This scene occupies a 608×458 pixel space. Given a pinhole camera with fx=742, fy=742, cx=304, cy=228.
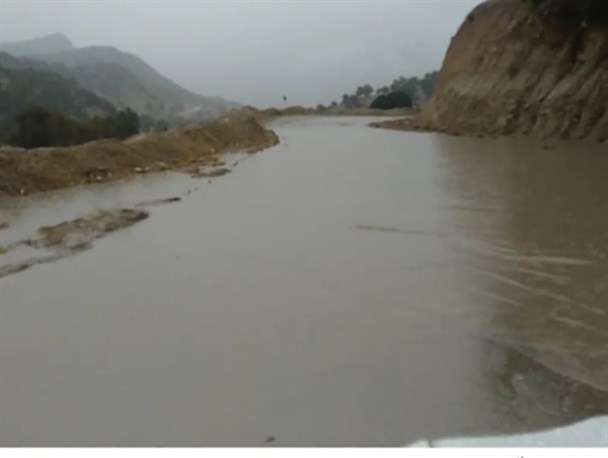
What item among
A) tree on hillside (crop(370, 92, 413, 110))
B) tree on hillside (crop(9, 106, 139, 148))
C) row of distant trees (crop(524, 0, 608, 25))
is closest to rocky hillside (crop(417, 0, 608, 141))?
row of distant trees (crop(524, 0, 608, 25))

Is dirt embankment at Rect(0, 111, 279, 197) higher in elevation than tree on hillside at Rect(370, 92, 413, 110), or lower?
higher

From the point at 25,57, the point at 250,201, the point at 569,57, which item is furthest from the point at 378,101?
the point at 250,201

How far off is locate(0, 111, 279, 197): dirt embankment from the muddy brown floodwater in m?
1.53

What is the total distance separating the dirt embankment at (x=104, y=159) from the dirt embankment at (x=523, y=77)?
773 centimetres

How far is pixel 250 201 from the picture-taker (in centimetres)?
1043

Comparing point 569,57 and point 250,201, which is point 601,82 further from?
Answer: point 250,201

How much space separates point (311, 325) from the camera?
4809mm

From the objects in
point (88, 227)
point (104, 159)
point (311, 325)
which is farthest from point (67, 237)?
point (104, 159)

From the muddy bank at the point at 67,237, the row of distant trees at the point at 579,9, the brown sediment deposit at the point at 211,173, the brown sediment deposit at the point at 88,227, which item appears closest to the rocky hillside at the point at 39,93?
the brown sediment deposit at the point at 211,173

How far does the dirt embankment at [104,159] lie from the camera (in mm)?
10984

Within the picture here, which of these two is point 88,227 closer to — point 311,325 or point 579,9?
point 311,325

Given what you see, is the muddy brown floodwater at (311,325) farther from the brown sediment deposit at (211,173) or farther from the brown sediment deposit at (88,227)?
the brown sediment deposit at (211,173)

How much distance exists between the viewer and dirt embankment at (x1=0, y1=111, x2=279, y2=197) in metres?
11.0

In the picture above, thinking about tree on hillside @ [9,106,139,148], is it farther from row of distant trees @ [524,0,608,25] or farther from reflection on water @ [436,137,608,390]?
row of distant trees @ [524,0,608,25]
